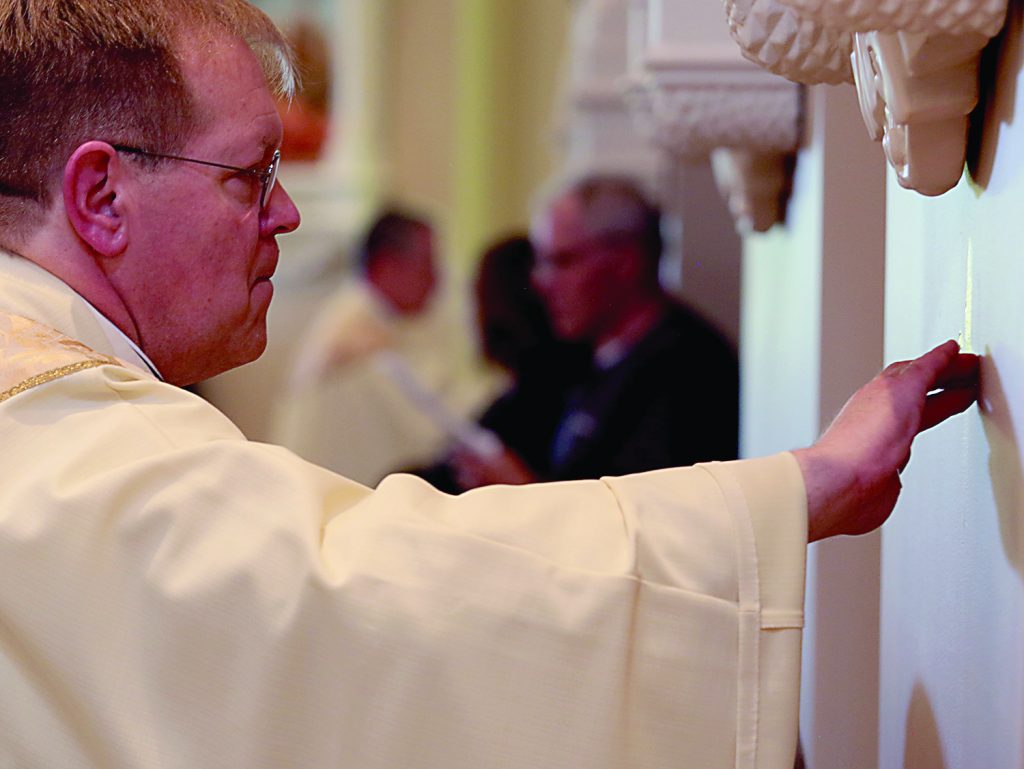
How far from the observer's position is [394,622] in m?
1.31

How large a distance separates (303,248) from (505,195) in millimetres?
1310

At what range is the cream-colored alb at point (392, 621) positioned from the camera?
1.31m

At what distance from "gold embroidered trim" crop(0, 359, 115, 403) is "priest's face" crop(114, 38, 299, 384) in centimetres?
21

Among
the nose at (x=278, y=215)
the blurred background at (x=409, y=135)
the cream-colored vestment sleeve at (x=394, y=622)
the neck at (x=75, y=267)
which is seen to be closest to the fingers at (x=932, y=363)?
the cream-colored vestment sleeve at (x=394, y=622)

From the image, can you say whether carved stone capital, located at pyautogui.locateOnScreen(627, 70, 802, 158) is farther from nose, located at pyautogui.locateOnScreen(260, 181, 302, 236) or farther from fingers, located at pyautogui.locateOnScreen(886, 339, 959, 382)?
fingers, located at pyautogui.locateOnScreen(886, 339, 959, 382)

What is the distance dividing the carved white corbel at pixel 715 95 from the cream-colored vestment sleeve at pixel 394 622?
134 centimetres

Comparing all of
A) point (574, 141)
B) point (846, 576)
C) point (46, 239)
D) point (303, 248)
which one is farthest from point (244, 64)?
point (303, 248)

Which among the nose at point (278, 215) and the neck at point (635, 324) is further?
the neck at point (635, 324)

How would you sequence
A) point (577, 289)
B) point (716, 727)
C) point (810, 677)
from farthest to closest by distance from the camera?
point (577, 289), point (810, 677), point (716, 727)

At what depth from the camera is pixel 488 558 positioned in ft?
4.39

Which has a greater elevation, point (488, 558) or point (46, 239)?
point (46, 239)

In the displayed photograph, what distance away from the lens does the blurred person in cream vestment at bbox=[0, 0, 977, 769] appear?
131 cm

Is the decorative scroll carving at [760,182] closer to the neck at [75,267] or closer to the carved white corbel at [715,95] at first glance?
the carved white corbel at [715,95]

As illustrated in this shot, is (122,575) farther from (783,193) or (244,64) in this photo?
(783,193)
